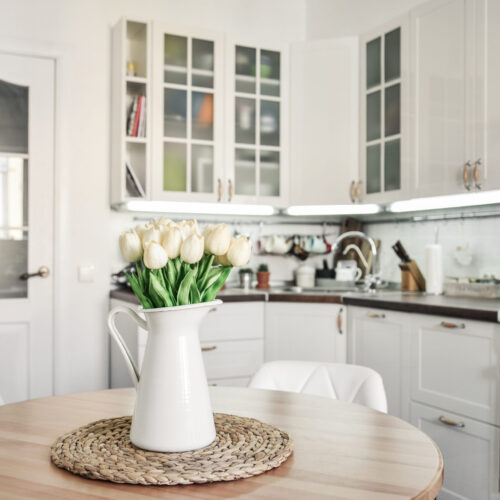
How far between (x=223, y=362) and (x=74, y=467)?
223 centimetres

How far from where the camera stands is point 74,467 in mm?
1010

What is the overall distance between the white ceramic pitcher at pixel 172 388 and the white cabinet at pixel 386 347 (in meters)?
1.89

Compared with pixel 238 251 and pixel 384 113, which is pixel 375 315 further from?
pixel 238 251

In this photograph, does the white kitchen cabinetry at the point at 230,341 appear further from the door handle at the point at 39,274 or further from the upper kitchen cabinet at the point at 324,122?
the upper kitchen cabinet at the point at 324,122

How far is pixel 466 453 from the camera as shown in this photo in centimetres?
247

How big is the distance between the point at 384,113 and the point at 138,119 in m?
1.36

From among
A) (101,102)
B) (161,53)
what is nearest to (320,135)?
(161,53)

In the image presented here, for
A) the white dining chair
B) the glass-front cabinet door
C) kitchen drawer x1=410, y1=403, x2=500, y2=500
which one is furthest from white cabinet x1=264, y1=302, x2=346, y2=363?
the white dining chair

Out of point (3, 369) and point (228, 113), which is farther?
point (228, 113)

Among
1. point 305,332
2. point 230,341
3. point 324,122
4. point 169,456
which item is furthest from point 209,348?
point 169,456

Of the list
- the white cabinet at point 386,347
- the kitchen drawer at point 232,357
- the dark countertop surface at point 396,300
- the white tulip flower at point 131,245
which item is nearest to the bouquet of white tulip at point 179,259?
the white tulip flower at point 131,245

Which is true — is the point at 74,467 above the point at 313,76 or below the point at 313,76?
below

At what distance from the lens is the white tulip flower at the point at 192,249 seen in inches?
41.7

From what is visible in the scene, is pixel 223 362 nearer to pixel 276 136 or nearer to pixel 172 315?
pixel 276 136
